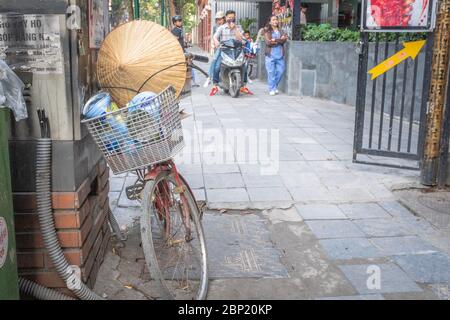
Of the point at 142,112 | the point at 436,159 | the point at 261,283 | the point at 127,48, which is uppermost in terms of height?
the point at 127,48

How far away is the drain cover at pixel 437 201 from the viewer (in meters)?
4.43

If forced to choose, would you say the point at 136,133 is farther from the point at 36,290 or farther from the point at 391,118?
the point at 391,118

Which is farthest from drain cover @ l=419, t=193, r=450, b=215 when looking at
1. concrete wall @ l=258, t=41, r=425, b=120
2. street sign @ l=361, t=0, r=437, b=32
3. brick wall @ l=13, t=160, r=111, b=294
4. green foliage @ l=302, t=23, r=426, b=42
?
green foliage @ l=302, t=23, r=426, b=42

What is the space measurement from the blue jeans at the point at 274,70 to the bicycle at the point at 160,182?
8736 mm

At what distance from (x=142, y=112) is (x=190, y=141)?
4266 mm

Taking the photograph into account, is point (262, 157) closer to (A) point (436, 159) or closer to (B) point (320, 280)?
(A) point (436, 159)

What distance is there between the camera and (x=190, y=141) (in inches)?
268

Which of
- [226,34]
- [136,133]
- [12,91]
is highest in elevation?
[226,34]

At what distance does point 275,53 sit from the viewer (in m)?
11.5

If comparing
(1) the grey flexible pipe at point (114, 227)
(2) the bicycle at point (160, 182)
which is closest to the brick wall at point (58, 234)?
(2) the bicycle at point (160, 182)

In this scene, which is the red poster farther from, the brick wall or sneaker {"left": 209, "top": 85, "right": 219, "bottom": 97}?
sneaker {"left": 209, "top": 85, "right": 219, "bottom": 97}

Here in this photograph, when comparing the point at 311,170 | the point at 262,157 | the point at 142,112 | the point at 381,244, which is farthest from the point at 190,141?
the point at 142,112

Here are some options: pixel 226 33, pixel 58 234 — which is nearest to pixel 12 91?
pixel 58 234

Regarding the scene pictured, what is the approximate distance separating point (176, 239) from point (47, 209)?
1.04 metres
